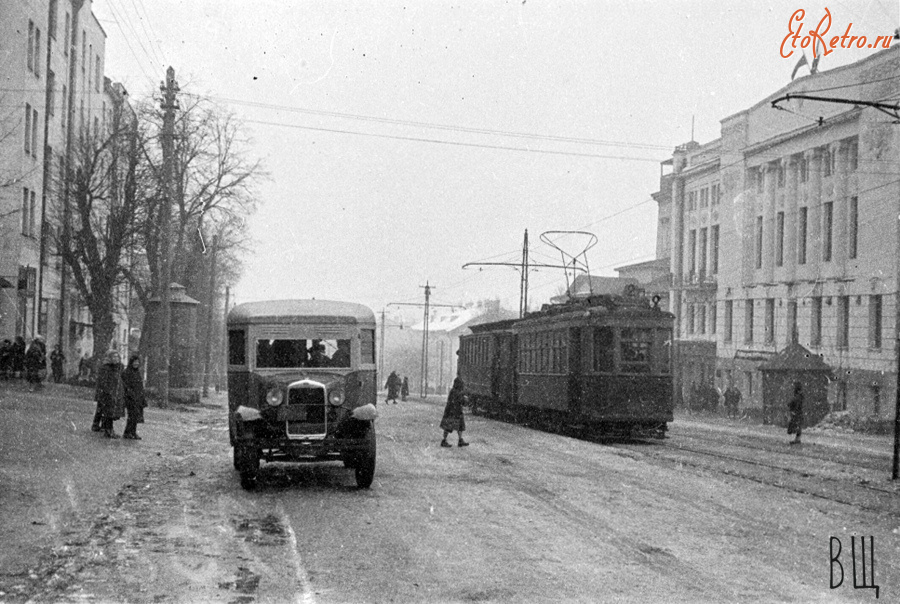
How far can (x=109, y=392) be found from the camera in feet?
67.4

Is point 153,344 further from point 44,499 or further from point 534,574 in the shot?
point 534,574

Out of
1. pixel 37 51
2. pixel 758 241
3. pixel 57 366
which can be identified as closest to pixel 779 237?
pixel 758 241

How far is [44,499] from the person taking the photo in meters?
12.5

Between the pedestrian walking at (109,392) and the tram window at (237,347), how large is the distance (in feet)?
18.4

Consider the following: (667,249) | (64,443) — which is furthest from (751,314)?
(64,443)

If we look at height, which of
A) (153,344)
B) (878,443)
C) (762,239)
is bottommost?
(878,443)

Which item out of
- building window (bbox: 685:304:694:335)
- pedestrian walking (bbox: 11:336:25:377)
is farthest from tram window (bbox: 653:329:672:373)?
building window (bbox: 685:304:694:335)

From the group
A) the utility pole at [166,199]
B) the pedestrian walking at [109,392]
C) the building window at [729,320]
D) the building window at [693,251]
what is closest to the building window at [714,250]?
the building window at [693,251]

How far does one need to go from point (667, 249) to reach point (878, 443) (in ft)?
151

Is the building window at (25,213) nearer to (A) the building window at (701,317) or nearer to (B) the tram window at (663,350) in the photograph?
(B) the tram window at (663,350)

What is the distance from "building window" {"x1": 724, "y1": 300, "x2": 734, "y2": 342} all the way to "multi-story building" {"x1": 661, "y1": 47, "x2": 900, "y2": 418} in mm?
54

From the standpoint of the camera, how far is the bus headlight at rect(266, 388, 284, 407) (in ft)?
46.6

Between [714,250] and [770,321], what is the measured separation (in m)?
8.40

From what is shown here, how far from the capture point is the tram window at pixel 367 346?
50.4 ft
